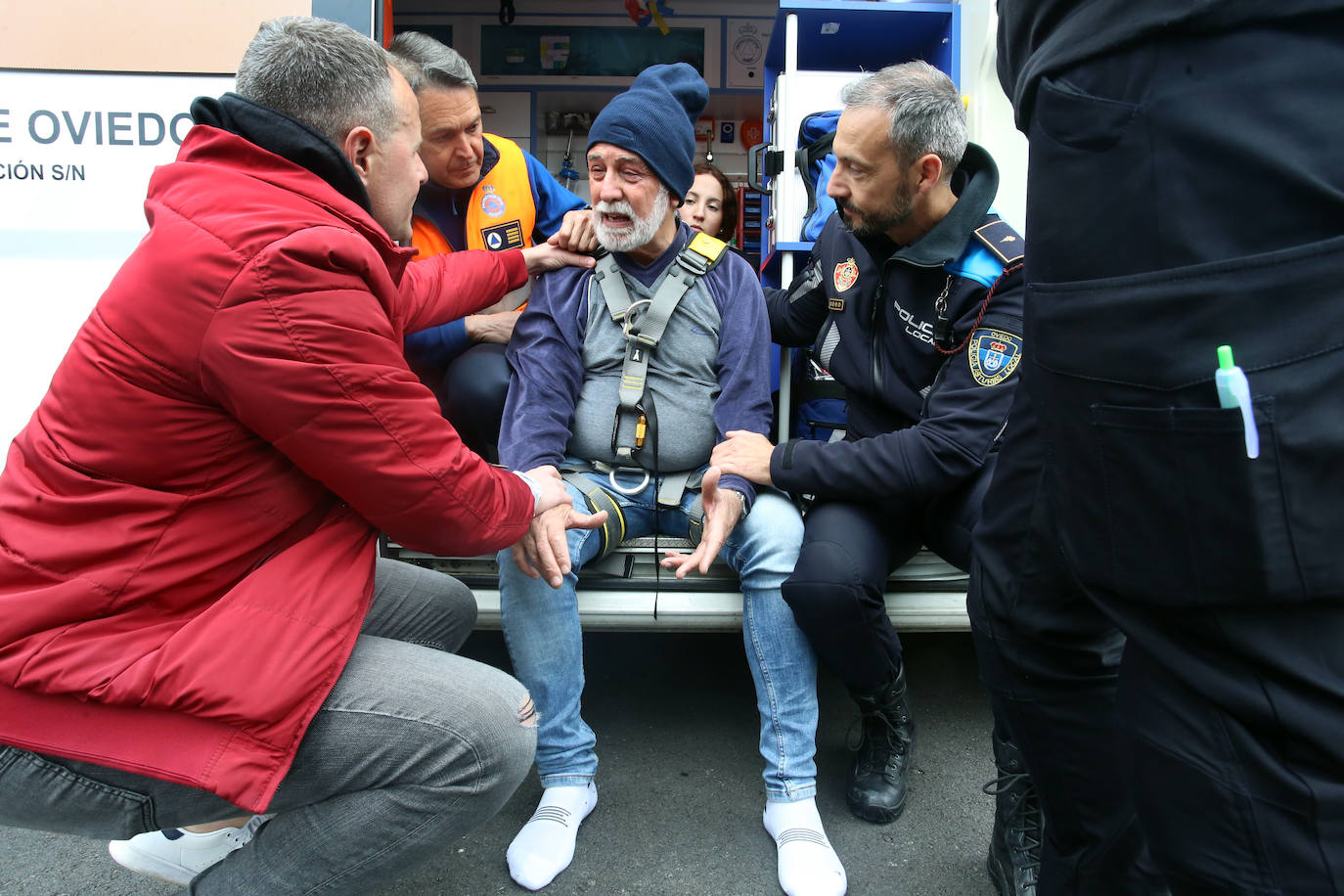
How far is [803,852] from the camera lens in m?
1.82

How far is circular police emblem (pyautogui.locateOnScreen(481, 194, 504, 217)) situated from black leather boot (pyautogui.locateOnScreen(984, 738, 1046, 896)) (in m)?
1.82

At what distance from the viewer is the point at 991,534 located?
1339 millimetres

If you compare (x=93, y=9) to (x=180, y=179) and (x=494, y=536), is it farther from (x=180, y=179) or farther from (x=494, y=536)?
(x=494, y=536)

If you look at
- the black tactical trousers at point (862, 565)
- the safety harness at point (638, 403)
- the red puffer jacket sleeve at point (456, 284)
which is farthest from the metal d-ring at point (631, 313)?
the black tactical trousers at point (862, 565)

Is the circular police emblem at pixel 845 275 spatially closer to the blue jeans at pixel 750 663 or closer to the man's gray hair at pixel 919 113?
the man's gray hair at pixel 919 113

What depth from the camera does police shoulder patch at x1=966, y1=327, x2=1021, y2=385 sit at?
1.96 meters


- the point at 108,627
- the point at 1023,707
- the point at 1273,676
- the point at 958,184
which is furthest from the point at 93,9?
→ the point at 1273,676

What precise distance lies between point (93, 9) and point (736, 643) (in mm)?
2418

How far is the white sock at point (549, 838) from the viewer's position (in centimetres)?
181

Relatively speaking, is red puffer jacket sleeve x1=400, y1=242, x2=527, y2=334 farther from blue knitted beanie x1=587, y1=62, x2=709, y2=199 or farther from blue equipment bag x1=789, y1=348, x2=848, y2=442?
blue equipment bag x1=789, y1=348, x2=848, y2=442

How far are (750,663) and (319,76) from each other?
1.42 metres

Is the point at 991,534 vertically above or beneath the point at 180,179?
beneath

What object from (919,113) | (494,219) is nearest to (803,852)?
(919,113)

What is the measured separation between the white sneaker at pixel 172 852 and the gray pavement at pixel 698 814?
192 millimetres
